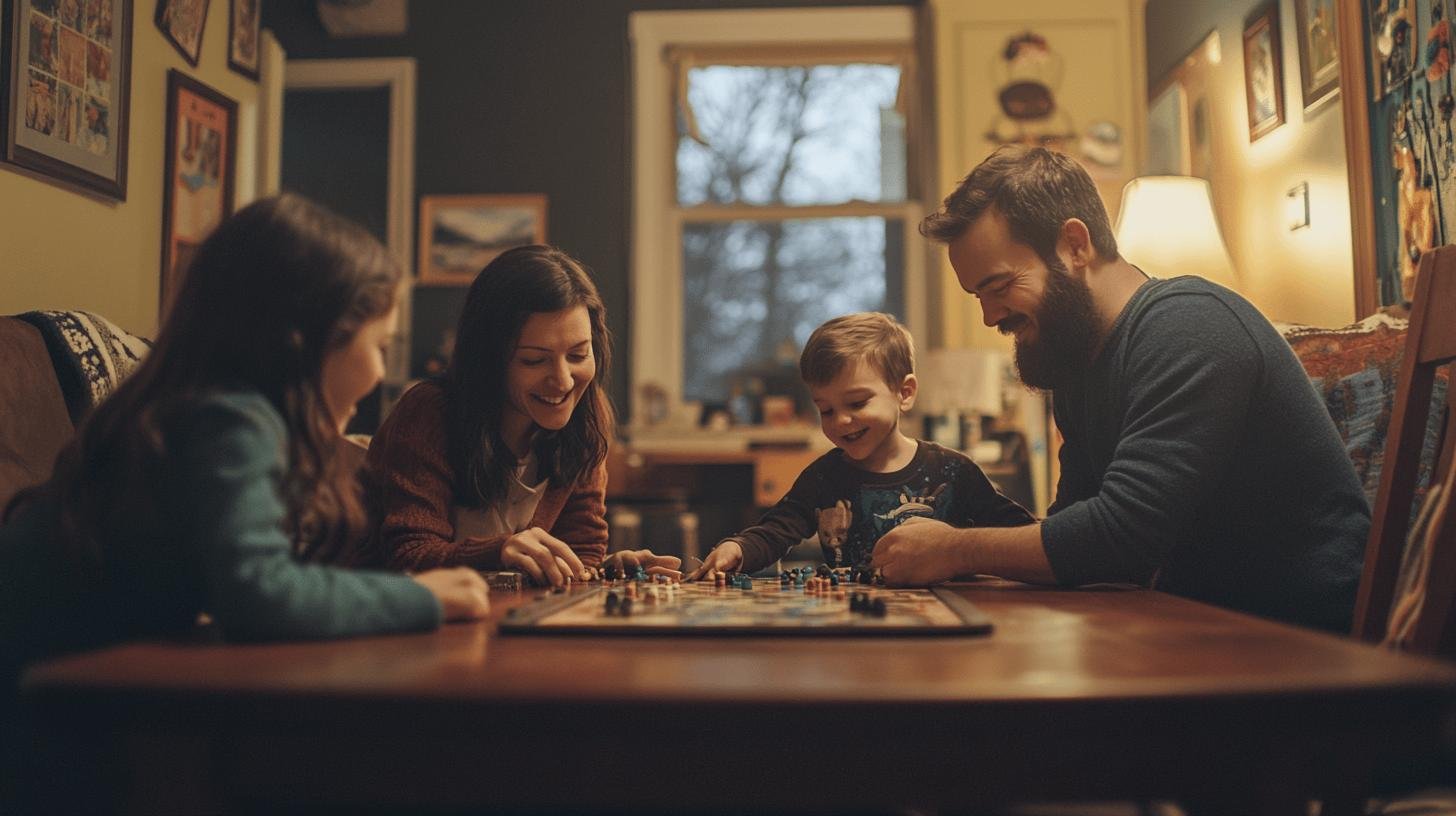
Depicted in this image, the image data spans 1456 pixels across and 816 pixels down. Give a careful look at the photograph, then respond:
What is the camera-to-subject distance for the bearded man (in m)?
1.30

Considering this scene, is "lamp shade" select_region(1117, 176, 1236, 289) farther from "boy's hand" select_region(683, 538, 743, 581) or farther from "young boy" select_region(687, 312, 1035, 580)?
"boy's hand" select_region(683, 538, 743, 581)

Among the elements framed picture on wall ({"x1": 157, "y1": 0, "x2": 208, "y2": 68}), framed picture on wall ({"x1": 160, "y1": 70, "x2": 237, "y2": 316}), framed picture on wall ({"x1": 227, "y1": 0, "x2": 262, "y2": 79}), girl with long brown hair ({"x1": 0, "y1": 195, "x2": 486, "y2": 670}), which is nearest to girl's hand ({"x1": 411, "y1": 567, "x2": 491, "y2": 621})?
girl with long brown hair ({"x1": 0, "y1": 195, "x2": 486, "y2": 670})

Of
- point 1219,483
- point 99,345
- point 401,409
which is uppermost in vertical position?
point 99,345

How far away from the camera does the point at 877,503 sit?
6.16ft

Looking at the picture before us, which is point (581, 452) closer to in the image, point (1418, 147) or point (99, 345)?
point (99, 345)

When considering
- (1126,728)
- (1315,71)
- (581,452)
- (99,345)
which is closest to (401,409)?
(581,452)

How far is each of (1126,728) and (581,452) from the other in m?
1.26

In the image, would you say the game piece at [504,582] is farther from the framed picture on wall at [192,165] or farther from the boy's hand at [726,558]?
the framed picture on wall at [192,165]

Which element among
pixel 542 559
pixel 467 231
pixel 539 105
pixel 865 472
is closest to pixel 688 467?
pixel 467 231

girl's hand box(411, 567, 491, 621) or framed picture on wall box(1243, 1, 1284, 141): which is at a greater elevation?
framed picture on wall box(1243, 1, 1284, 141)

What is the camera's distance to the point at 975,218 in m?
1.64

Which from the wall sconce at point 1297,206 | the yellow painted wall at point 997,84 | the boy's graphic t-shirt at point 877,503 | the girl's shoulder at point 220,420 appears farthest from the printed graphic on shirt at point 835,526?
the yellow painted wall at point 997,84

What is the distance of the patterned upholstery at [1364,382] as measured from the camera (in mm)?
1740

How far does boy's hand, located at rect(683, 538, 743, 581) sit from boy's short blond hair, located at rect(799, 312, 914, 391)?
39 cm
